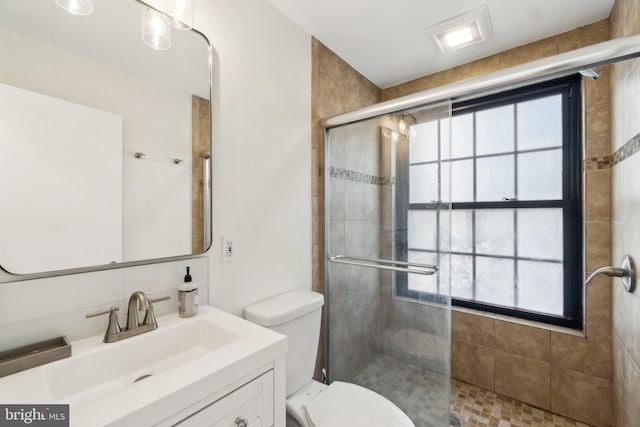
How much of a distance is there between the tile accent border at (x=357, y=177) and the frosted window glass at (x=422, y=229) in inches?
9.1

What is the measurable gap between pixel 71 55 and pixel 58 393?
38.1 inches

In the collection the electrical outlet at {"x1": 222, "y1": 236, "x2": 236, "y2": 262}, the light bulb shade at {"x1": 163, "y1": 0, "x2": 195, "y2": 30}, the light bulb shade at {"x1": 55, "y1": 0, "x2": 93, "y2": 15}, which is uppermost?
the light bulb shade at {"x1": 163, "y1": 0, "x2": 195, "y2": 30}

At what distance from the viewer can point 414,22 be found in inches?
63.8

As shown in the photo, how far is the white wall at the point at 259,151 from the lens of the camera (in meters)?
1.25

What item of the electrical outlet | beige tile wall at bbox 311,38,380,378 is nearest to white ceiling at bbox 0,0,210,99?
the electrical outlet

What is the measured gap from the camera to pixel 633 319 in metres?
1.19

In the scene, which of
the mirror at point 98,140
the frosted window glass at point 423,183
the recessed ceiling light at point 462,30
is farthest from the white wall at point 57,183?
the recessed ceiling light at point 462,30

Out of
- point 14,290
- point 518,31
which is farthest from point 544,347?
point 14,290

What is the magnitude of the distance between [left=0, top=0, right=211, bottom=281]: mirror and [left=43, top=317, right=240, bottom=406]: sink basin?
0.26 meters

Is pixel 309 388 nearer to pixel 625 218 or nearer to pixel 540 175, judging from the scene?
pixel 625 218

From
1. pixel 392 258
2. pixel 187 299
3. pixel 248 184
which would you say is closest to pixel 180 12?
pixel 248 184

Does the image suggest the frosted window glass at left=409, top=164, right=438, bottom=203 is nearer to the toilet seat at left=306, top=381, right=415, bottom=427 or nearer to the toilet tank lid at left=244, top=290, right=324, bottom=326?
the toilet tank lid at left=244, top=290, right=324, bottom=326

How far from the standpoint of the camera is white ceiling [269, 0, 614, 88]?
4.86ft

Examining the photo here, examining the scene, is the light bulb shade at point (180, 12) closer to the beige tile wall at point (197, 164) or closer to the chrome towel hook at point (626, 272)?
the beige tile wall at point (197, 164)
